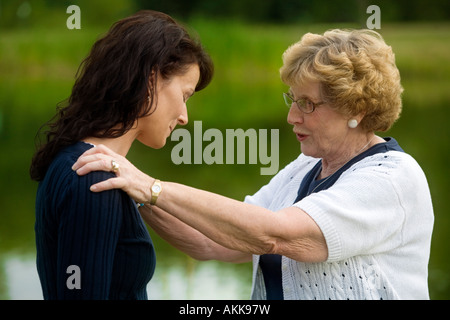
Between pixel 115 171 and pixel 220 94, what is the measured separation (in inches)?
492

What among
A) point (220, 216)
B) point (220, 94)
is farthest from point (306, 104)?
point (220, 94)

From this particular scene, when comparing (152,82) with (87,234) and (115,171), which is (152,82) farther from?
(87,234)

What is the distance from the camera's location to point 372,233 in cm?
198

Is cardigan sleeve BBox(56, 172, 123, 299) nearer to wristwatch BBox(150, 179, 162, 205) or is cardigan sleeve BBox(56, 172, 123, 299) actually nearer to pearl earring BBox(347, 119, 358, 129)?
wristwatch BBox(150, 179, 162, 205)

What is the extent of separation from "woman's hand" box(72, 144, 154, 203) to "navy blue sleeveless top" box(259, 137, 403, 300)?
25.8 inches

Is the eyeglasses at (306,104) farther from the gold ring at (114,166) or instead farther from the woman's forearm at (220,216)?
the gold ring at (114,166)

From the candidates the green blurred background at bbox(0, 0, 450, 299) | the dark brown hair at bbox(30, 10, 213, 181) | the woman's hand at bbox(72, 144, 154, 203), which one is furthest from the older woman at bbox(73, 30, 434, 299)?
the green blurred background at bbox(0, 0, 450, 299)

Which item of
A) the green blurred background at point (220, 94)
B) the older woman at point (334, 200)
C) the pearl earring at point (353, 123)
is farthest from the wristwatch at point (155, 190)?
the green blurred background at point (220, 94)

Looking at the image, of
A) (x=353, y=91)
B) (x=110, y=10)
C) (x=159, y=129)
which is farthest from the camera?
(x=110, y=10)

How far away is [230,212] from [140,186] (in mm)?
274

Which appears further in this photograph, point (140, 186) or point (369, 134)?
point (369, 134)
